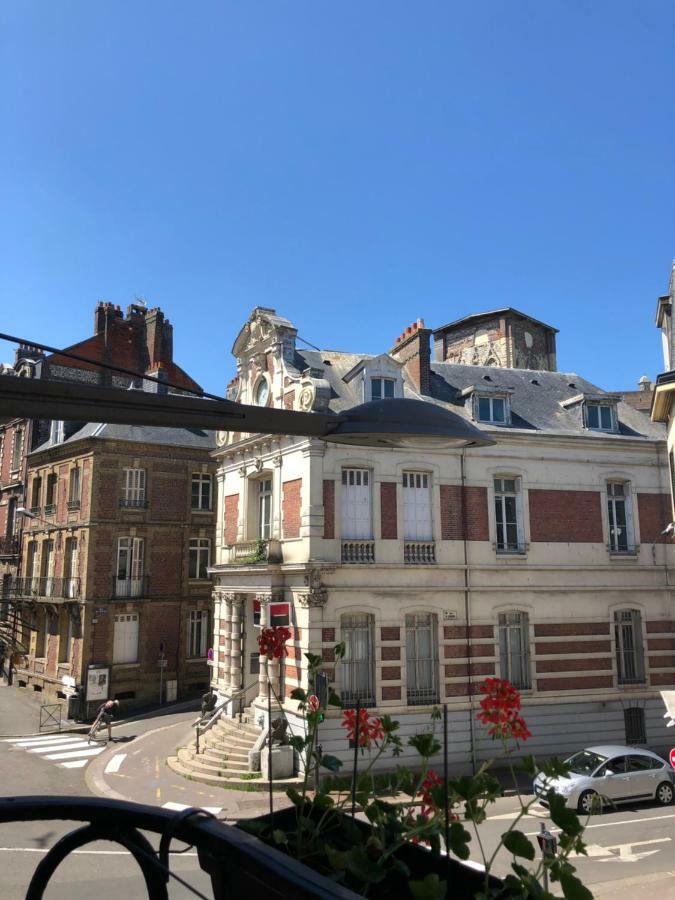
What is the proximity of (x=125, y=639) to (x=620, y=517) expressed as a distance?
18.1 meters

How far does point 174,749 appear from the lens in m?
20.1

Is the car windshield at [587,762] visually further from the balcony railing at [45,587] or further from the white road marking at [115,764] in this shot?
the balcony railing at [45,587]

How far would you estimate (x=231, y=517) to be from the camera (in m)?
23.3

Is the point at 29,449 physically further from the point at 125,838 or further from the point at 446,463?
the point at 125,838

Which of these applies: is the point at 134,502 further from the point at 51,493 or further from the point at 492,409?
the point at 492,409

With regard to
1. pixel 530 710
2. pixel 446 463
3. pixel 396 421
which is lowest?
pixel 530 710

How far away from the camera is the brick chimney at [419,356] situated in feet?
69.9

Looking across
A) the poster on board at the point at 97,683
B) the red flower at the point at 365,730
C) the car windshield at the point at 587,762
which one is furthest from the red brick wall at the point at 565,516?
the red flower at the point at 365,730

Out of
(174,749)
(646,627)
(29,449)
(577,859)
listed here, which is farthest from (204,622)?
(577,859)

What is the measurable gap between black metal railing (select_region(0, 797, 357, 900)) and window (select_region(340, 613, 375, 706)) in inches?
653

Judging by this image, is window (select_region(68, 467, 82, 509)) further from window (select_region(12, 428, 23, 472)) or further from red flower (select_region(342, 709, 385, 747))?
red flower (select_region(342, 709, 385, 747))

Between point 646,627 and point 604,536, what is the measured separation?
2799mm

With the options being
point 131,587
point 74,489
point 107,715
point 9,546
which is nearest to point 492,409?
point 107,715

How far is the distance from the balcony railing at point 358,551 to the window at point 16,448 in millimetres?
21832
